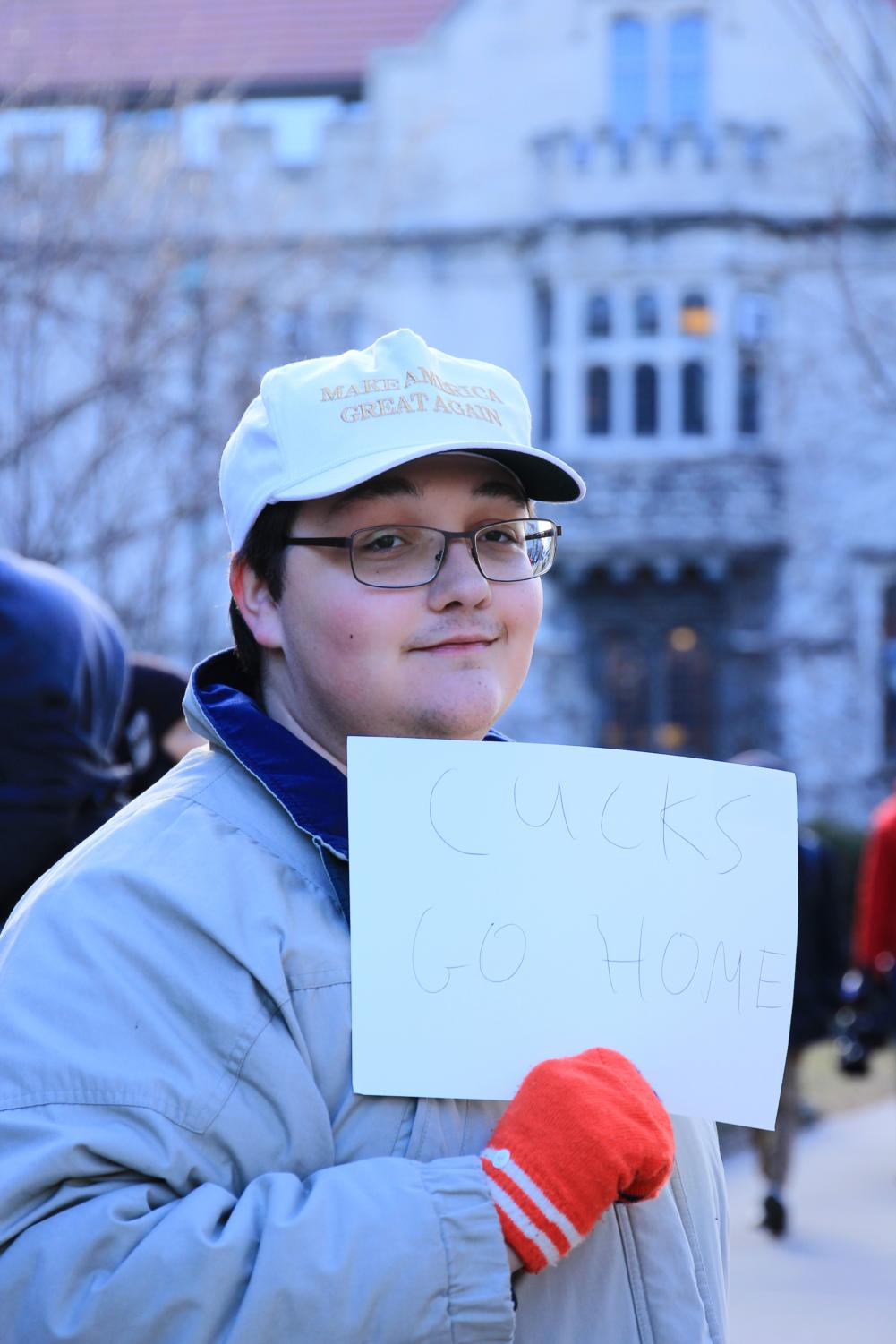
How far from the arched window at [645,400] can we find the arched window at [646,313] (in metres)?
0.43

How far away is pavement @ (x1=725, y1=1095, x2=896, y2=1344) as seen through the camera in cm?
552

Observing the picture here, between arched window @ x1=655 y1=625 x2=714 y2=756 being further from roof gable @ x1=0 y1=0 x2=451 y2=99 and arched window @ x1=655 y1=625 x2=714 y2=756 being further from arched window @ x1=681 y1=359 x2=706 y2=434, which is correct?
roof gable @ x1=0 y1=0 x2=451 y2=99

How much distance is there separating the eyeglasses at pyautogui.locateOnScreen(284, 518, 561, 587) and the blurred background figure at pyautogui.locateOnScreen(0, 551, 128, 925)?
2.71 ft

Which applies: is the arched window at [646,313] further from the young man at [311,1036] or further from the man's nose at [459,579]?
the man's nose at [459,579]

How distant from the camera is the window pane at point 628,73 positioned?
18938 mm

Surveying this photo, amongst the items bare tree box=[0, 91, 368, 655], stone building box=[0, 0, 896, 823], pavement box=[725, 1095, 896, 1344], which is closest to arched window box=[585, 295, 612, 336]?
stone building box=[0, 0, 896, 823]

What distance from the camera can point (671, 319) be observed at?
61.3 ft

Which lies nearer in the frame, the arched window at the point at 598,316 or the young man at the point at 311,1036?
the young man at the point at 311,1036

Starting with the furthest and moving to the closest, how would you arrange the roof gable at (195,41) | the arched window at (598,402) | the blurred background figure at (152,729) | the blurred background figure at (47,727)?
the arched window at (598,402) → the roof gable at (195,41) → the blurred background figure at (152,729) → the blurred background figure at (47,727)

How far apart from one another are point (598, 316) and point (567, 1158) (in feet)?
59.4

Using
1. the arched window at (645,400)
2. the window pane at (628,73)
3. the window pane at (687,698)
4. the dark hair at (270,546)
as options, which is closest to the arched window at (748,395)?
the arched window at (645,400)

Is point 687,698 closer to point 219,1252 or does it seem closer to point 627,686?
point 627,686

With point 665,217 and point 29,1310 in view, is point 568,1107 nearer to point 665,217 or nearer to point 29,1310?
point 29,1310

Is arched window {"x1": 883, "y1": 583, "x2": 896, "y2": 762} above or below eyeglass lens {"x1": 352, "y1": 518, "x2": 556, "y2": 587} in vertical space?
below
